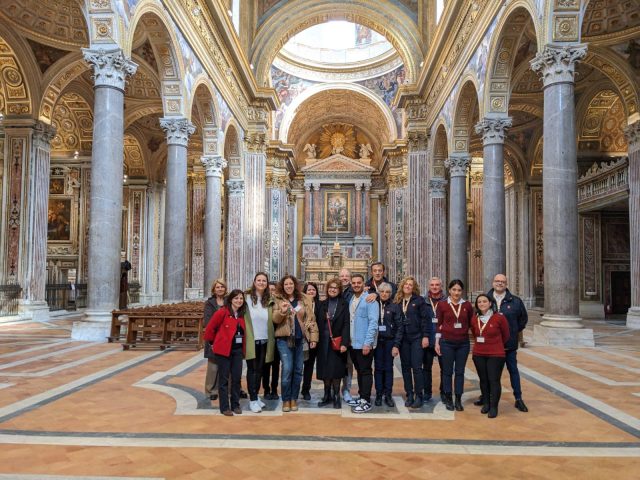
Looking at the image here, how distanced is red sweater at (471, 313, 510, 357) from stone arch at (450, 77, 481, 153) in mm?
13258

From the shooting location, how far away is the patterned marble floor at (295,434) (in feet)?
12.9

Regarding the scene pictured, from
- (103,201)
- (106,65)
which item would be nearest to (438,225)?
(103,201)

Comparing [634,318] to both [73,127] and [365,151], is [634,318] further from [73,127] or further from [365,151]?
[365,151]

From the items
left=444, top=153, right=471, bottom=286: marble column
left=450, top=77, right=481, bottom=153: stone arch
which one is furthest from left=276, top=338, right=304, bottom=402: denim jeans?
left=444, top=153, right=471, bottom=286: marble column

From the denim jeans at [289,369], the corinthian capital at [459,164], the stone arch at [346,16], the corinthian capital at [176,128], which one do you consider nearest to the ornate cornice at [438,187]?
the corinthian capital at [459,164]

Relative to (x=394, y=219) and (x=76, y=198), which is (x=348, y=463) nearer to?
(x=76, y=198)

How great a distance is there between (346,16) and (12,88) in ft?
54.2

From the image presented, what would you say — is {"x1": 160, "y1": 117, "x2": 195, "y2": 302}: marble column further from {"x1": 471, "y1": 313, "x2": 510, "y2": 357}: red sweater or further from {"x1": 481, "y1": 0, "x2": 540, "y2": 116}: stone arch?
{"x1": 471, "y1": 313, "x2": 510, "y2": 357}: red sweater

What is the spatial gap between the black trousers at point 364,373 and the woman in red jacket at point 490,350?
1196 millimetres

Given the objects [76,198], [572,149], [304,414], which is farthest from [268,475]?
[76,198]

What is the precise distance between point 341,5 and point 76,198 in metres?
16.1

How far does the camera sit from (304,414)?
18.2ft

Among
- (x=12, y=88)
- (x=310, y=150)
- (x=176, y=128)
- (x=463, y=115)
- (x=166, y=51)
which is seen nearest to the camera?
(x=166, y=51)

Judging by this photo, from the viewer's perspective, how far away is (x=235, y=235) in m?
24.0
